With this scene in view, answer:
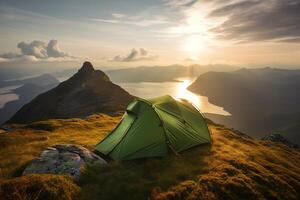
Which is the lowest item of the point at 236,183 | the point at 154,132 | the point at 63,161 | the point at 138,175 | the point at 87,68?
the point at 236,183

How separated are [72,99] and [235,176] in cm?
12064

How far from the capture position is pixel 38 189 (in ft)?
38.0

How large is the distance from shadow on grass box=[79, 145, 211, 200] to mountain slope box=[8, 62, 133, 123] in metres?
74.5

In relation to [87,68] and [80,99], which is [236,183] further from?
[87,68]

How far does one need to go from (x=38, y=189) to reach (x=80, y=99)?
11492 centimetres

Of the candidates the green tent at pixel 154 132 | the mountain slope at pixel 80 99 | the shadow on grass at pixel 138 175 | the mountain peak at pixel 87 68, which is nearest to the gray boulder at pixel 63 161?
the shadow on grass at pixel 138 175

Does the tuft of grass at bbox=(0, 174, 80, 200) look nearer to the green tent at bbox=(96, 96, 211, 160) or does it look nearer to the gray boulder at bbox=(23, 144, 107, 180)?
the gray boulder at bbox=(23, 144, 107, 180)

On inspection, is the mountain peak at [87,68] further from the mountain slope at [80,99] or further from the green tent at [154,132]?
the green tent at [154,132]

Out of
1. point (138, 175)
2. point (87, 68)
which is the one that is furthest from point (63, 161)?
point (87, 68)

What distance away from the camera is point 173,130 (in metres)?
20.8

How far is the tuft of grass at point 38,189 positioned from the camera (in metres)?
10.9

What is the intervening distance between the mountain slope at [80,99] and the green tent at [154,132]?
70.1 metres

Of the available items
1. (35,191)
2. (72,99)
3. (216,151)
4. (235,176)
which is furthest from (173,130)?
(72,99)

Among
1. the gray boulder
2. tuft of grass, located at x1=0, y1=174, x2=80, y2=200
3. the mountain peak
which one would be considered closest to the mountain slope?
the mountain peak
